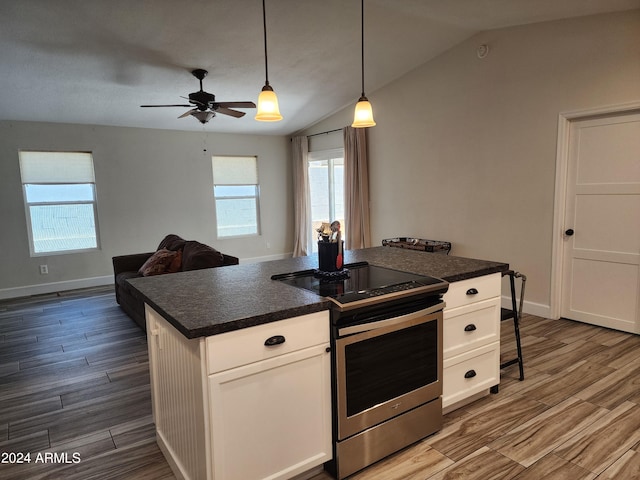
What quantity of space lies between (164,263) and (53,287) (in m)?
2.77

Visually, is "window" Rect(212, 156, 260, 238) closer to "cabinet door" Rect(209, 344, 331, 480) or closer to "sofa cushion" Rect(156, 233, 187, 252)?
"sofa cushion" Rect(156, 233, 187, 252)

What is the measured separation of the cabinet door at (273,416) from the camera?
5.22 feet

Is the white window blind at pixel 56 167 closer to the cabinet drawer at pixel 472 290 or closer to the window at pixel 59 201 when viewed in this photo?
the window at pixel 59 201

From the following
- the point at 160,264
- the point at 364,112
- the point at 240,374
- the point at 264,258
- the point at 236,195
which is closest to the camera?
the point at 240,374

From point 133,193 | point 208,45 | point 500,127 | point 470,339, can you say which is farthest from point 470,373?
point 133,193

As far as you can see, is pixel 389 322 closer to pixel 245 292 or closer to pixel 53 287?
pixel 245 292

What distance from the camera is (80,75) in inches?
174

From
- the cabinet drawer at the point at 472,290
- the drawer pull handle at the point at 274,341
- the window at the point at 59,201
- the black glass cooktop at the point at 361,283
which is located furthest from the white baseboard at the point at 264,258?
the drawer pull handle at the point at 274,341

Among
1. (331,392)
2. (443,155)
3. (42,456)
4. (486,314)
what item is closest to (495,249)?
(443,155)

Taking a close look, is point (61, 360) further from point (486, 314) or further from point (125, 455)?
point (486, 314)

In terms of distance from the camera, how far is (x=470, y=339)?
7.98 feet

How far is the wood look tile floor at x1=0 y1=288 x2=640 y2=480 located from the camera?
2.02 meters

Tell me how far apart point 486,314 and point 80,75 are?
4619mm

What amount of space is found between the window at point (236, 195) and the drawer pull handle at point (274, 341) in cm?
585
